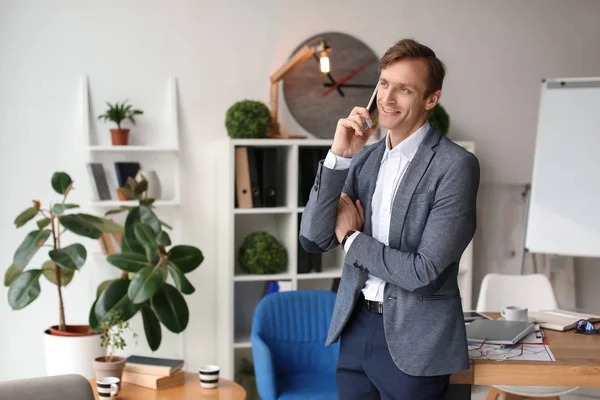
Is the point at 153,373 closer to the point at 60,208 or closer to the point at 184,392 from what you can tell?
the point at 184,392

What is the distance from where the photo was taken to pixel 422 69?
1896mm

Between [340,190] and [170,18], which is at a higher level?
[170,18]

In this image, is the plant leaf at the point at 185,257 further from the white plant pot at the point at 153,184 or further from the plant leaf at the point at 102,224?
the white plant pot at the point at 153,184

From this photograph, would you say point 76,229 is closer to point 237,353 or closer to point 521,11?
point 237,353

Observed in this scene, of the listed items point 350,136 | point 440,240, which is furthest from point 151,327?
point 440,240

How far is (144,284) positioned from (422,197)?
1802 millimetres

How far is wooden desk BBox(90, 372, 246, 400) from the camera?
289 cm

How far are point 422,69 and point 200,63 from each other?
7.56 ft

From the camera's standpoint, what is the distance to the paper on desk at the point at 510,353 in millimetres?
2148

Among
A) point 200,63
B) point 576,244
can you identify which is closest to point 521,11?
point 576,244

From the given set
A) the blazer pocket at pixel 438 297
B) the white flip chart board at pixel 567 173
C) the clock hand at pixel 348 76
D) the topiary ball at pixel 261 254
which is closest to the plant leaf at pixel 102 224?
the topiary ball at pixel 261 254

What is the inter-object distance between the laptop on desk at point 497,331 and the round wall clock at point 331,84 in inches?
73.4

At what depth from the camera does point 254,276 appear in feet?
12.7

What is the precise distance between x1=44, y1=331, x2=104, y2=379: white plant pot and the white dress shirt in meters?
1.93
